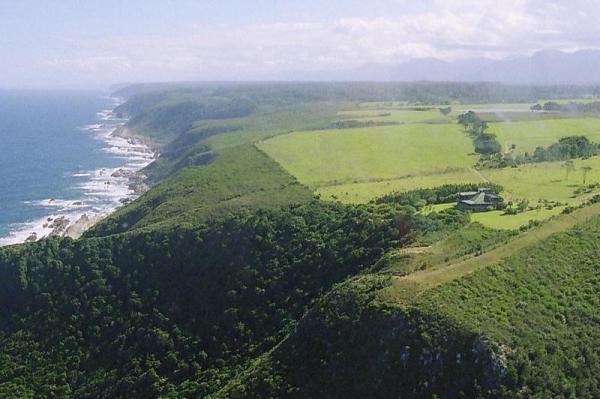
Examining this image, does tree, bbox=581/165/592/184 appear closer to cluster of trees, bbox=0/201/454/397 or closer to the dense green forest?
the dense green forest

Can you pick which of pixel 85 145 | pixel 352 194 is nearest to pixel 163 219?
pixel 352 194

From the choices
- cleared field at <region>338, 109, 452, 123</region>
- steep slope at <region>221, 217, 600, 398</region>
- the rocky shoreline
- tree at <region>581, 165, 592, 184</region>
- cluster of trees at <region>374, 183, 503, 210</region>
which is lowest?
the rocky shoreline

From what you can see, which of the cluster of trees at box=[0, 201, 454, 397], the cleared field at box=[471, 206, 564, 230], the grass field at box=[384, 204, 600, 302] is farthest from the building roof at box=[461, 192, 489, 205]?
the grass field at box=[384, 204, 600, 302]

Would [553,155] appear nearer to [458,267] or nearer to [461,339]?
[458,267]

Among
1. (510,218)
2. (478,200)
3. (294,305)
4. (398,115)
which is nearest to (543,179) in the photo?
(478,200)

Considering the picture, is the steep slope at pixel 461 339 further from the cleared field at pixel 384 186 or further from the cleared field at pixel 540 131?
the cleared field at pixel 540 131

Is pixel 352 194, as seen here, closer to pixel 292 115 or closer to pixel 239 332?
pixel 239 332
